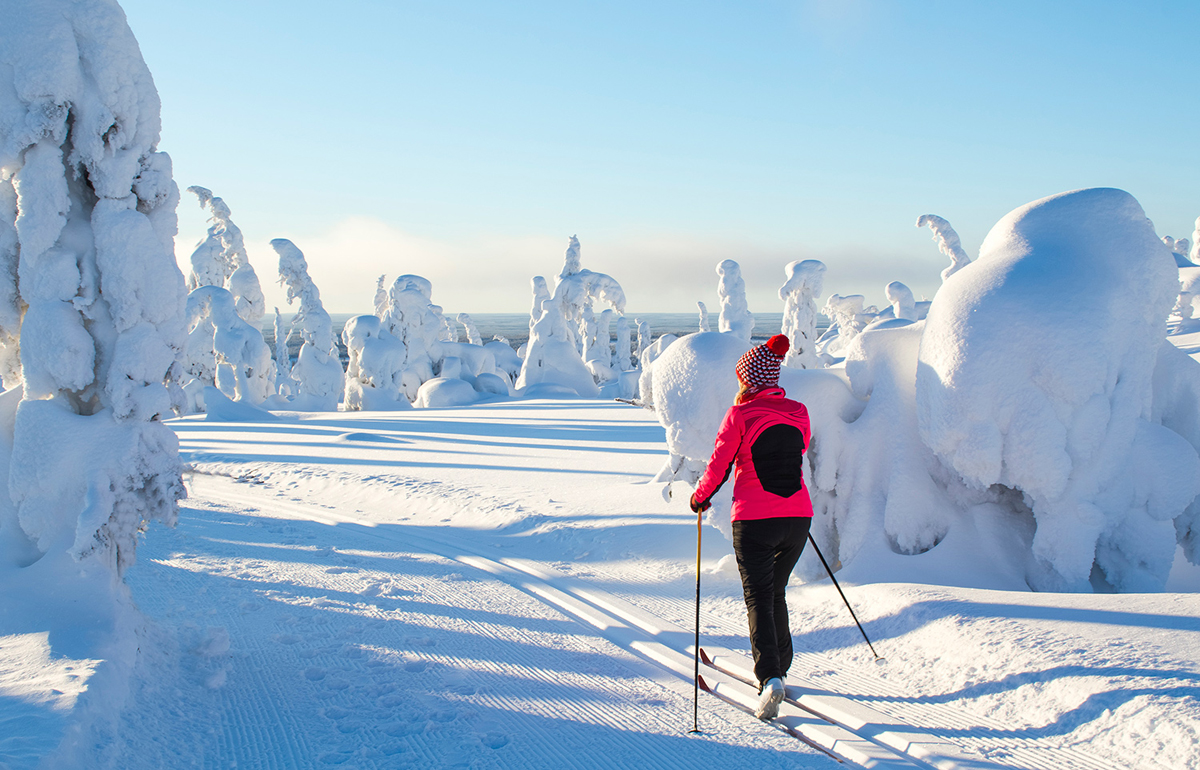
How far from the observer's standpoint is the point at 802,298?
2327 centimetres

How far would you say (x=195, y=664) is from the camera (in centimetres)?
435

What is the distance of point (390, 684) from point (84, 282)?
339cm

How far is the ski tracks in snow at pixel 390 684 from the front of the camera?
3.35 metres

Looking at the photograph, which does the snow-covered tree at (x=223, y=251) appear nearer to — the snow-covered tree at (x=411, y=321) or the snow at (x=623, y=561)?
the snow-covered tree at (x=411, y=321)

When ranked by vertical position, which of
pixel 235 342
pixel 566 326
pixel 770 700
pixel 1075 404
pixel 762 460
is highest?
pixel 566 326

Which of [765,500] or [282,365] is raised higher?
[282,365]

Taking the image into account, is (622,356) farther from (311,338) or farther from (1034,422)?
(1034,422)

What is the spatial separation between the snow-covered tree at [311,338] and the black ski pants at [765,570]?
2666 cm

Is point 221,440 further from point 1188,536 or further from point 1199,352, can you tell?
point 1199,352

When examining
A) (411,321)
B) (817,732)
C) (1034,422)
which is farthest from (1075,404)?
(411,321)

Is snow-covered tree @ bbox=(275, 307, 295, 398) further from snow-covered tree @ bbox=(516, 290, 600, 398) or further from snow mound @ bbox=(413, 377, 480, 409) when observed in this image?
snow-covered tree @ bbox=(516, 290, 600, 398)

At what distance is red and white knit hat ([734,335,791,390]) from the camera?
3988 millimetres

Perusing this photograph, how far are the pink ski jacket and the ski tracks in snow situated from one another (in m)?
1.17

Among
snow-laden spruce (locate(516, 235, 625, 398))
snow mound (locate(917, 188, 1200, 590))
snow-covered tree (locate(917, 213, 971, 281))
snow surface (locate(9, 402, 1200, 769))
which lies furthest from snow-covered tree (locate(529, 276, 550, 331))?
snow mound (locate(917, 188, 1200, 590))
